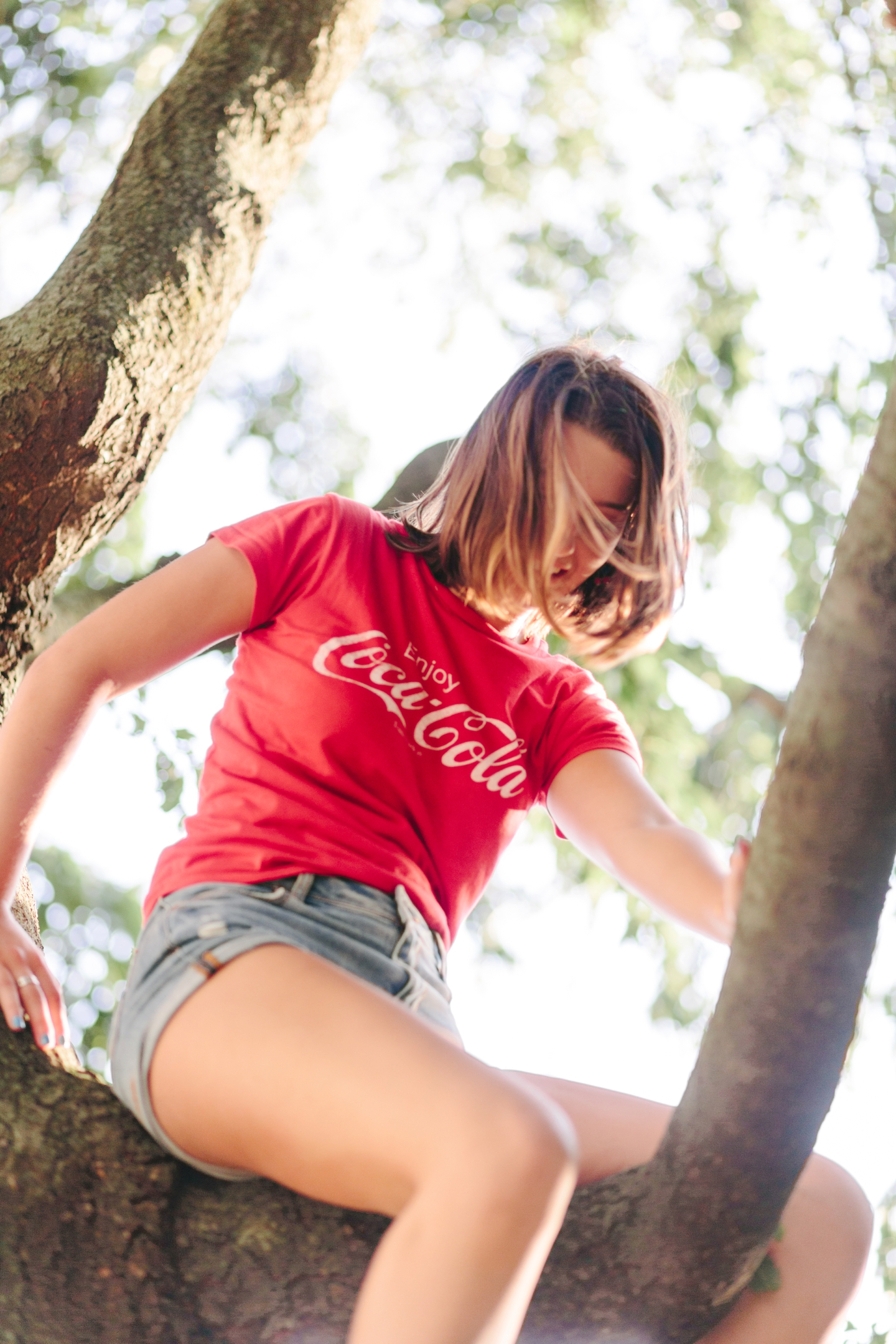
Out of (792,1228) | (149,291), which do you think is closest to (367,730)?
(792,1228)

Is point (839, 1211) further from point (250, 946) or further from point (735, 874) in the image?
point (250, 946)

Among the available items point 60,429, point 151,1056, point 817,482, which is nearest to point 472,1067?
point 151,1056

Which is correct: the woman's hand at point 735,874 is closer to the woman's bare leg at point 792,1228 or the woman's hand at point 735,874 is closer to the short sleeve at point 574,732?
the woman's bare leg at point 792,1228

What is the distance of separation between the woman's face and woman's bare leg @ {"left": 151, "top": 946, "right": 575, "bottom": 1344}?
2.00 feet

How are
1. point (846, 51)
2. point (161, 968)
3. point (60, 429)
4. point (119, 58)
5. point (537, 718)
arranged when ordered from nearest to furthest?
point (161, 968)
point (537, 718)
point (60, 429)
point (846, 51)
point (119, 58)

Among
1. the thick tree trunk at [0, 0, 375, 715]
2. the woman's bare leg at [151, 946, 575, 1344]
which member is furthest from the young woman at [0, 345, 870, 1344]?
the thick tree trunk at [0, 0, 375, 715]

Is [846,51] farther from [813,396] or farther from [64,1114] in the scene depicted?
[64,1114]

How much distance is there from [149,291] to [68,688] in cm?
80

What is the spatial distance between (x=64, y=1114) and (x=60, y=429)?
90 cm

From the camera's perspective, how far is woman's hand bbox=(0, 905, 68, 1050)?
3.73 feet

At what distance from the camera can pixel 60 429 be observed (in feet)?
5.15

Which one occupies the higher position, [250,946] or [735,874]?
[250,946]

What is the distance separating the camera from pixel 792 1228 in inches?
41.7

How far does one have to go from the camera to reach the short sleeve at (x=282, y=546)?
1247mm
